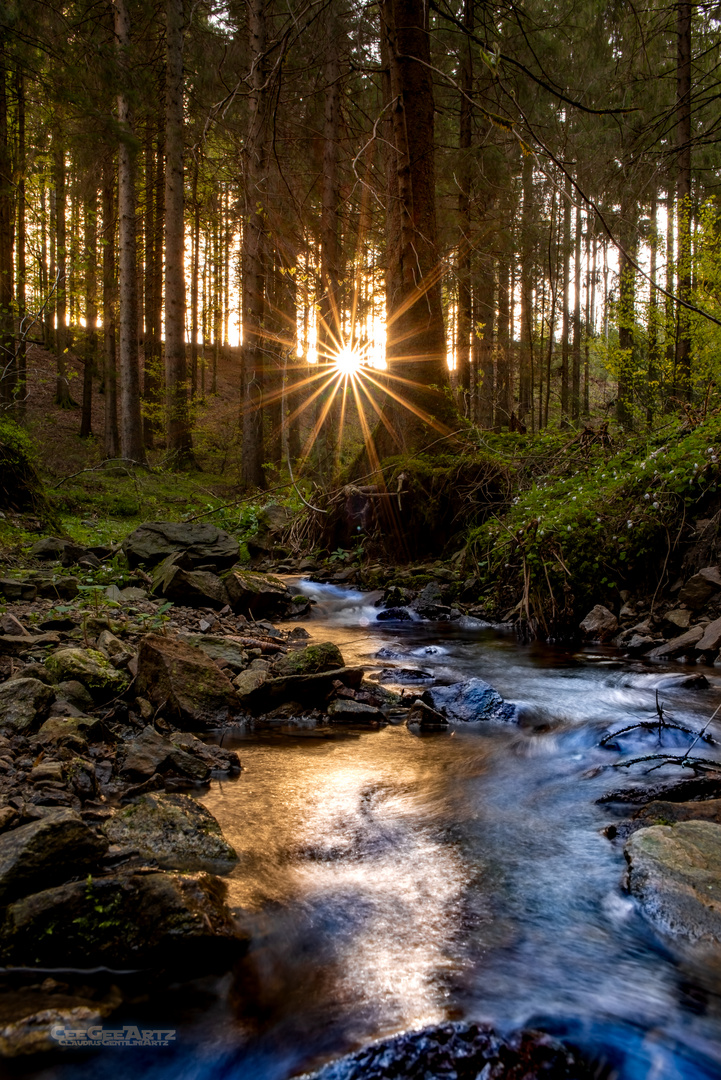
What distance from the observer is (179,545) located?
8.89 metres

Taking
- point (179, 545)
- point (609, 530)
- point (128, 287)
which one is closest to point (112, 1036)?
point (609, 530)

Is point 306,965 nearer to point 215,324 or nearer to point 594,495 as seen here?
point 594,495

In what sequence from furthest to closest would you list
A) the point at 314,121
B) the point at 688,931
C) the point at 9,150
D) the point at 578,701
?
1. the point at 314,121
2. the point at 9,150
3. the point at 578,701
4. the point at 688,931

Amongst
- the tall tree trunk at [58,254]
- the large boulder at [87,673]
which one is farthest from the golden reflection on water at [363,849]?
the tall tree trunk at [58,254]

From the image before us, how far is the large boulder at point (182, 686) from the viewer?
4.21 meters

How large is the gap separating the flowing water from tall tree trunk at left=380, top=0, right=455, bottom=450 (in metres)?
6.09

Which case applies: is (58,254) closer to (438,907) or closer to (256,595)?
(256,595)

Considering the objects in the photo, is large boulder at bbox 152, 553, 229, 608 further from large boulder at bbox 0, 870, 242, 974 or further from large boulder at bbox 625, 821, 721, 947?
large boulder at bbox 625, 821, 721, 947

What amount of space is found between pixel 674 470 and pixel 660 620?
153 cm

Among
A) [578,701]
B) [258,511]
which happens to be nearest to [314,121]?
[258,511]

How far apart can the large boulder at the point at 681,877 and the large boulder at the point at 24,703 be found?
3.02 meters

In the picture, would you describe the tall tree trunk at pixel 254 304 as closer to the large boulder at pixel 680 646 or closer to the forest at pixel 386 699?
the forest at pixel 386 699

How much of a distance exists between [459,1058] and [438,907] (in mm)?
701

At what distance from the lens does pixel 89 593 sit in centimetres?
652
